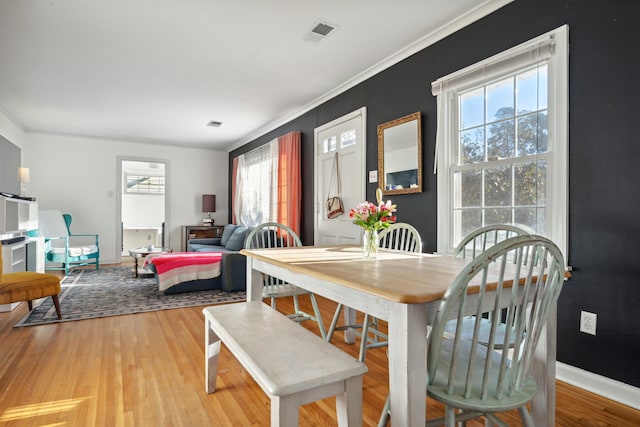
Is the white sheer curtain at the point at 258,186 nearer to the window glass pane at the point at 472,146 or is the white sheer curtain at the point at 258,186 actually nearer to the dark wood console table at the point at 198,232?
the dark wood console table at the point at 198,232

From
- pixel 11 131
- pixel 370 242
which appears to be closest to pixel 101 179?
pixel 11 131

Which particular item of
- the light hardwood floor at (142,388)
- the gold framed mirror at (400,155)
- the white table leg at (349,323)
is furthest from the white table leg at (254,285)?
the gold framed mirror at (400,155)

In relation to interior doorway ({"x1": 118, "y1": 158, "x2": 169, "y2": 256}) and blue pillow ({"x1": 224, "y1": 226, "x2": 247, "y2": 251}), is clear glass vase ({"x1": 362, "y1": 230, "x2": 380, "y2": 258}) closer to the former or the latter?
blue pillow ({"x1": 224, "y1": 226, "x2": 247, "y2": 251})

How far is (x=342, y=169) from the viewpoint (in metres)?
4.33

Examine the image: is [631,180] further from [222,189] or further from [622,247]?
[222,189]

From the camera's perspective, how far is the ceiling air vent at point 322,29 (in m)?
2.89

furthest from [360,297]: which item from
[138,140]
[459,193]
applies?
[138,140]

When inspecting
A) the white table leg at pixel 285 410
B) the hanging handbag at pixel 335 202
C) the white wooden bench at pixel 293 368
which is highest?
the hanging handbag at pixel 335 202

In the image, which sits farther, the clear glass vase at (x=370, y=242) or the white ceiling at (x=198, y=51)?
the white ceiling at (x=198, y=51)

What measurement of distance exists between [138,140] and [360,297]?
7.31 metres

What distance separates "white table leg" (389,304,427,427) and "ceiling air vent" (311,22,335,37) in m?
2.53

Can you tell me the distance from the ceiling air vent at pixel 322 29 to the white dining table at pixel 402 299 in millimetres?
1930

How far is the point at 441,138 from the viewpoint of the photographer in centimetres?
298

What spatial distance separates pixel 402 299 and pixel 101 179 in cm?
759
